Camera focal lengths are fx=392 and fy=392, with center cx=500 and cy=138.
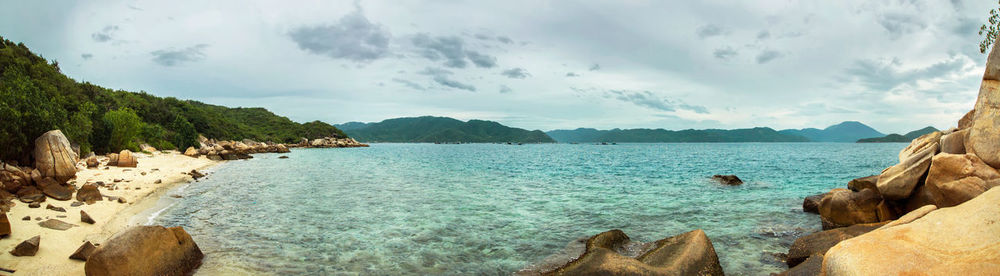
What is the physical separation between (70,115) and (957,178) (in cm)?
5533

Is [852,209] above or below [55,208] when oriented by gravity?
above

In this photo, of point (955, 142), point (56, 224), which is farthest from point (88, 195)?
point (955, 142)

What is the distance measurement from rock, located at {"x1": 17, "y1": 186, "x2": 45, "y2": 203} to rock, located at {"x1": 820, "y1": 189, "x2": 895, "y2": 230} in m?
28.6

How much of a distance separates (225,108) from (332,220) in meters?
197

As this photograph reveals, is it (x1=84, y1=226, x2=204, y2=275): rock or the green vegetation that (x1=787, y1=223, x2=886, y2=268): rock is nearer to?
(x1=84, y1=226, x2=204, y2=275): rock

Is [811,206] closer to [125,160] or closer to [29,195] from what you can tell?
[29,195]

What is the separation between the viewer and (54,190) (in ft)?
50.1

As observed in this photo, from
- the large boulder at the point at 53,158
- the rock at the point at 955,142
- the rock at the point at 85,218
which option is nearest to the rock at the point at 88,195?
the large boulder at the point at 53,158

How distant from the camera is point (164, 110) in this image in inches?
3130

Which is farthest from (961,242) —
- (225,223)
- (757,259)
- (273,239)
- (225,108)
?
(225,108)

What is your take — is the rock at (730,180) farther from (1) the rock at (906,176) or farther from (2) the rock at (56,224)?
(2) the rock at (56,224)

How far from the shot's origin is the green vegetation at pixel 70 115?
18.0m

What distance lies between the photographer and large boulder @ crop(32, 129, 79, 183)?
17141 mm

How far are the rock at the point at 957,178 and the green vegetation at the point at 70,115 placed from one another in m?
35.2
